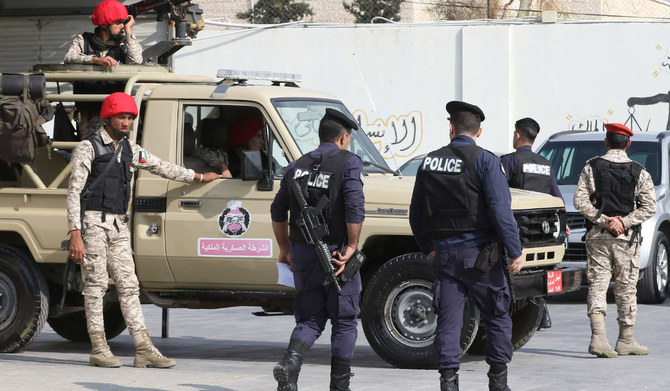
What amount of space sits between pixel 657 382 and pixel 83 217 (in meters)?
4.14

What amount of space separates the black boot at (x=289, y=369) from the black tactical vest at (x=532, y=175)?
11.0 ft

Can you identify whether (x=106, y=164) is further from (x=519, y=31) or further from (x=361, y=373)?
(x=519, y=31)

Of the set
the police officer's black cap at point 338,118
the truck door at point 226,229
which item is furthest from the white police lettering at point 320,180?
the truck door at point 226,229

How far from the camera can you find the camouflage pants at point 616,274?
9469 millimetres

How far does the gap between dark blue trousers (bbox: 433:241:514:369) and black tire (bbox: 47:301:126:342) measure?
432cm

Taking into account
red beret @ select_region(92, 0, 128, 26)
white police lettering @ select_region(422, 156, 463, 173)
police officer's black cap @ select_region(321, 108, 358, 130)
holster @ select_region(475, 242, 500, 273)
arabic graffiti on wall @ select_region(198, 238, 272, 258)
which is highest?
red beret @ select_region(92, 0, 128, 26)

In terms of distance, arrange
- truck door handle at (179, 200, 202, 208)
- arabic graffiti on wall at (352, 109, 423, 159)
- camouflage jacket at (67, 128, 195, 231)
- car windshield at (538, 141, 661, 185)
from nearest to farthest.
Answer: camouflage jacket at (67, 128, 195, 231)
truck door handle at (179, 200, 202, 208)
car windshield at (538, 141, 661, 185)
arabic graffiti on wall at (352, 109, 423, 159)

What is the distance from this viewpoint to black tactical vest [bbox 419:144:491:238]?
6.98 meters

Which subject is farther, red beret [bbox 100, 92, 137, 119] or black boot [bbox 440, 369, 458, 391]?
red beret [bbox 100, 92, 137, 119]

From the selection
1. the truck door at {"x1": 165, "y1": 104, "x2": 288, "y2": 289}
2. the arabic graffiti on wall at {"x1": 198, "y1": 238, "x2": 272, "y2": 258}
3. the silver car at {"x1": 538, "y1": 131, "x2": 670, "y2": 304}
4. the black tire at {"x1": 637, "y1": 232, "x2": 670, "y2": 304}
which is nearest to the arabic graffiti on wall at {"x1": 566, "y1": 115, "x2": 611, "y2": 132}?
the silver car at {"x1": 538, "y1": 131, "x2": 670, "y2": 304}

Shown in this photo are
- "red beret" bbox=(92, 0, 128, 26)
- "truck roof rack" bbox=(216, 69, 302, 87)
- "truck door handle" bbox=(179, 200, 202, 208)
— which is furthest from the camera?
"red beret" bbox=(92, 0, 128, 26)

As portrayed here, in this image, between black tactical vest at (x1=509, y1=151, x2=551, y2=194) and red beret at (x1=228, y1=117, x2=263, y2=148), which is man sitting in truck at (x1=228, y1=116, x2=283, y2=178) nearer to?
red beret at (x1=228, y1=117, x2=263, y2=148)

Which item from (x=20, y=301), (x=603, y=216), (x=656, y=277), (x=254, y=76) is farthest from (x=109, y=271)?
(x=656, y=277)

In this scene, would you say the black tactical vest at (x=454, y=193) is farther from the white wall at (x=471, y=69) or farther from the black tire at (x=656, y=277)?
the white wall at (x=471, y=69)
